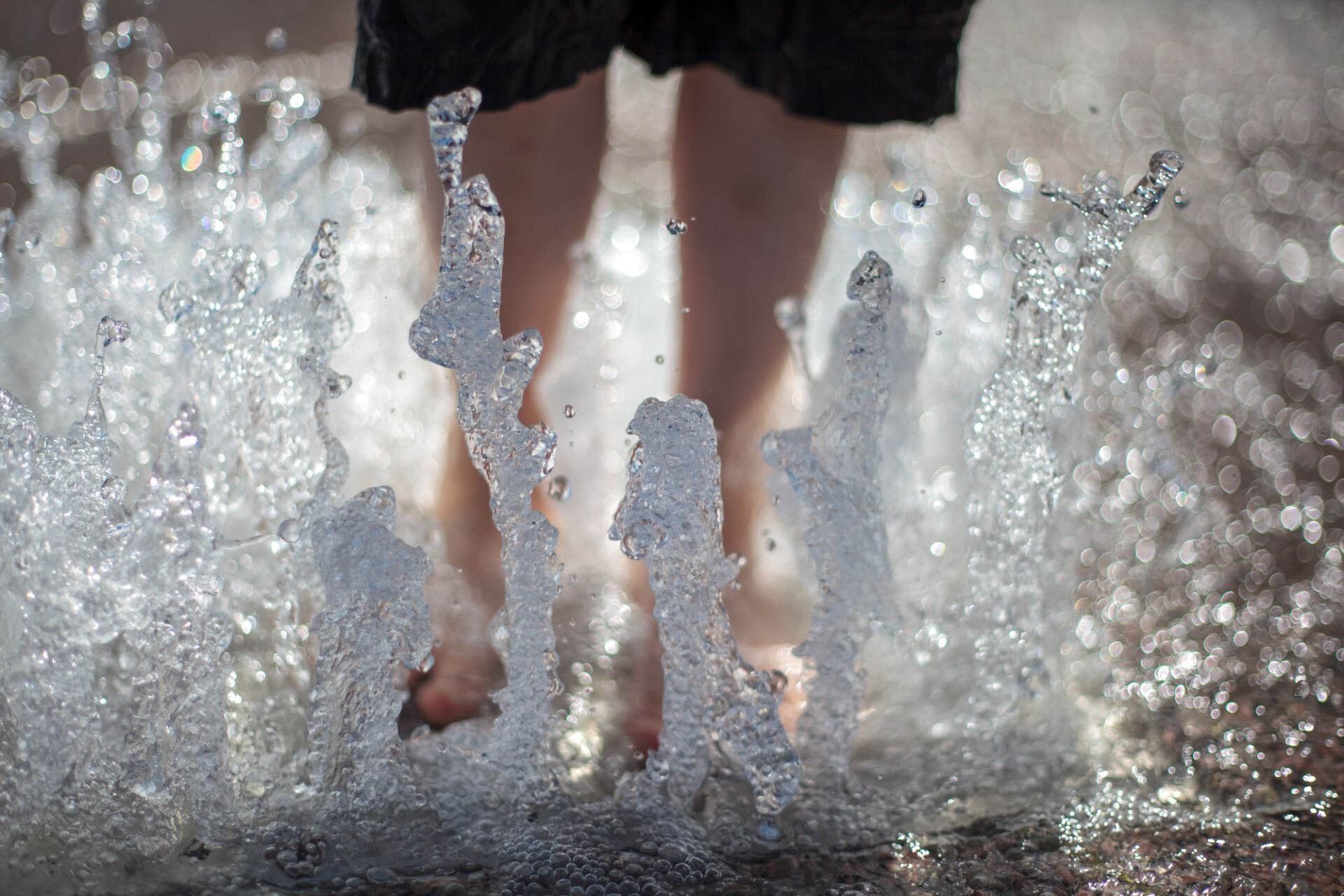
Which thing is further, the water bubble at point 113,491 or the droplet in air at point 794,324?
the droplet in air at point 794,324

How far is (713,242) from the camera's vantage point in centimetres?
114

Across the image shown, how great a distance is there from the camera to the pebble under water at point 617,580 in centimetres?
74

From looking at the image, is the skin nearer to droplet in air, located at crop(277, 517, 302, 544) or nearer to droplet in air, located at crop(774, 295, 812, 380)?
droplet in air, located at crop(774, 295, 812, 380)

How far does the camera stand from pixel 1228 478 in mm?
1384

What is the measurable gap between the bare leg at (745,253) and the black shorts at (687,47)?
80 mm

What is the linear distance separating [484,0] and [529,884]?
2.28 ft

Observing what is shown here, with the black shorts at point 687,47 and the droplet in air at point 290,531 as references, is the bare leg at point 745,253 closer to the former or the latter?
the black shorts at point 687,47

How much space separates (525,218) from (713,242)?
0.65ft

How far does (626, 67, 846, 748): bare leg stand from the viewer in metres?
1.12

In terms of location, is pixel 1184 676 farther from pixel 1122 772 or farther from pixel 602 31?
pixel 602 31

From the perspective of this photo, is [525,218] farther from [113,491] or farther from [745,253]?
[113,491]

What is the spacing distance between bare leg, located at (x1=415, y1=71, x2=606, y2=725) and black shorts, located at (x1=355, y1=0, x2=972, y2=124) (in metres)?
0.07

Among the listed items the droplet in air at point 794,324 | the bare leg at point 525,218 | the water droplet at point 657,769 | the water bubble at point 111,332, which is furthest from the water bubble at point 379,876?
the droplet in air at point 794,324

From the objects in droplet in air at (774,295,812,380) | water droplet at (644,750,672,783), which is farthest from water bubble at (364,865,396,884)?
droplet in air at (774,295,812,380)
